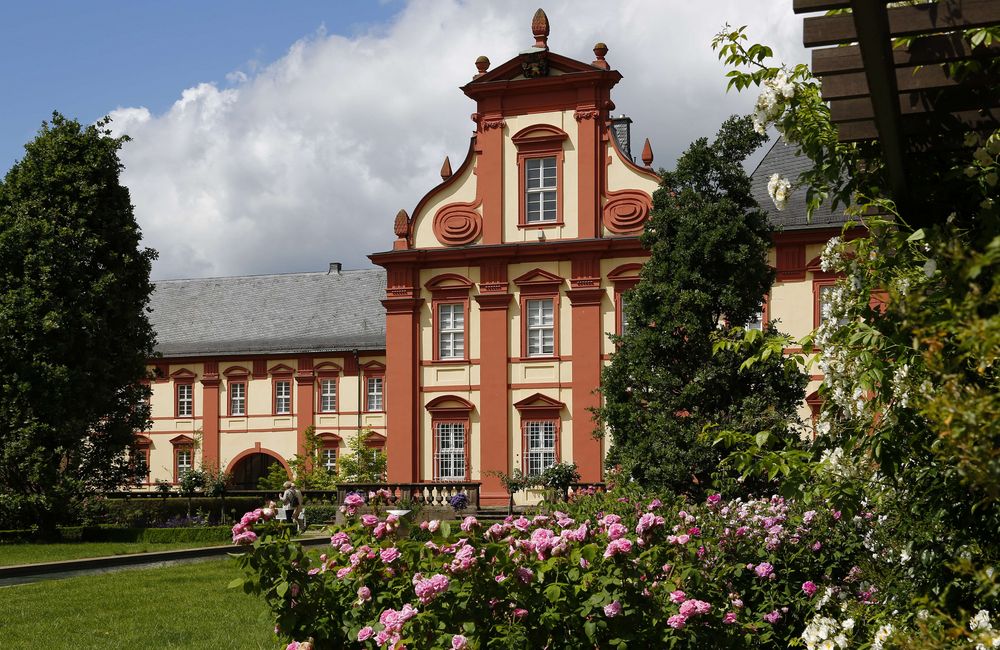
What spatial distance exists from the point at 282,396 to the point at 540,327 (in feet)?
56.6

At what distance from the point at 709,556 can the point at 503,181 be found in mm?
25520

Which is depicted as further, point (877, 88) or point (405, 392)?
point (405, 392)

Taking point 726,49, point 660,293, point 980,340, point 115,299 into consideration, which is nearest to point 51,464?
point 115,299

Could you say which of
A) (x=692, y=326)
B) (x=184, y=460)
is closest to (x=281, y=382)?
(x=184, y=460)

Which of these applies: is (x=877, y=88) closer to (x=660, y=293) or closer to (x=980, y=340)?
(x=980, y=340)

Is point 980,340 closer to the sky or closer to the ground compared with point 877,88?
closer to the ground

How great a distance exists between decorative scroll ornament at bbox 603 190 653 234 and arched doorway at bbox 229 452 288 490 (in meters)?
21.1

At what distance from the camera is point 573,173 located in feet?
105

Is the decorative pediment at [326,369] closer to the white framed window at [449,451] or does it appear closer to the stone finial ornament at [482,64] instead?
the white framed window at [449,451]

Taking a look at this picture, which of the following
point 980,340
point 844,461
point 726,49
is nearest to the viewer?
point 980,340

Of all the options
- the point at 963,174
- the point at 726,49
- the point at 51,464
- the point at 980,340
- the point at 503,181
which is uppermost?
the point at 503,181

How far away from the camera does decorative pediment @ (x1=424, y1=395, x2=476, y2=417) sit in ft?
107

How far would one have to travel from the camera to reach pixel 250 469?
4738 centimetres

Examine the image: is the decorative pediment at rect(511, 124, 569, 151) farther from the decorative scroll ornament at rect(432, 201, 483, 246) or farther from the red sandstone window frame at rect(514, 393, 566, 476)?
the red sandstone window frame at rect(514, 393, 566, 476)
